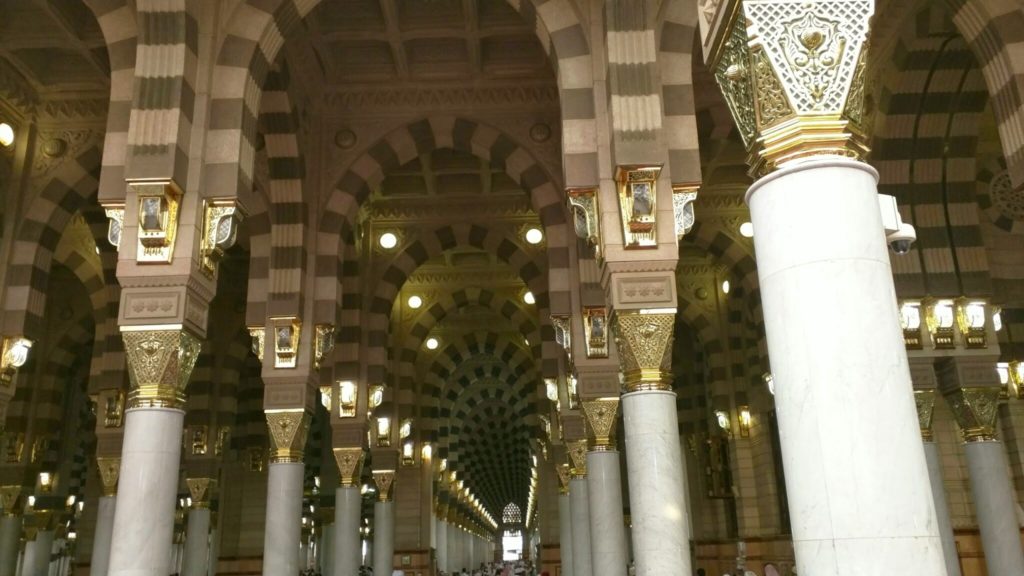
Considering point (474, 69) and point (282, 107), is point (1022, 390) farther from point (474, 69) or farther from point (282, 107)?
point (282, 107)

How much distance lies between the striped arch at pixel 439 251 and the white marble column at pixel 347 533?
243cm

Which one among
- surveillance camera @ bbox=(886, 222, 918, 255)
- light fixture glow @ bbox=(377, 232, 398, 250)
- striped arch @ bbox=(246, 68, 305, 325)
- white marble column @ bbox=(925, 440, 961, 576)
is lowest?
white marble column @ bbox=(925, 440, 961, 576)

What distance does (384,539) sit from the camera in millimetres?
15570

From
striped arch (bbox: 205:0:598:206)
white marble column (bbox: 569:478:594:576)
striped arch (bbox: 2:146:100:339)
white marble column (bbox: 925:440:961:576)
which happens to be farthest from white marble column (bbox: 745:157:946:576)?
white marble column (bbox: 569:478:594:576)

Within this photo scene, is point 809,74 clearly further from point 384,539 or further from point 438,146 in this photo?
point 384,539

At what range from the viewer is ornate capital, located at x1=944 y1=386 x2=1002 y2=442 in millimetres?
10188

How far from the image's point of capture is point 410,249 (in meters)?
16.1

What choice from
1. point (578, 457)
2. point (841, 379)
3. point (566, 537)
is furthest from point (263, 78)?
point (566, 537)

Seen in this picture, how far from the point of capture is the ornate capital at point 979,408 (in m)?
10.2

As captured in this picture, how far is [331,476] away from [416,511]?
5.02m

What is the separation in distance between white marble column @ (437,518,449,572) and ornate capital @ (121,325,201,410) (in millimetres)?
19386

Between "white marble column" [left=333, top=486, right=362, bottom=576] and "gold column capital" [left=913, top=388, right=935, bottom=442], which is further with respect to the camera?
"white marble column" [left=333, top=486, right=362, bottom=576]

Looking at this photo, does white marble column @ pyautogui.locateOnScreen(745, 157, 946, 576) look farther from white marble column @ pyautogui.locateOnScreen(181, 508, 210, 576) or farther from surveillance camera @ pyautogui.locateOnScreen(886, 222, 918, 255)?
white marble column @ pyautogui.locateOnScreen(181, 508, 210, 576)

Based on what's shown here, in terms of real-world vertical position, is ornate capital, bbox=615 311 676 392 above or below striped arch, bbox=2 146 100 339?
below
